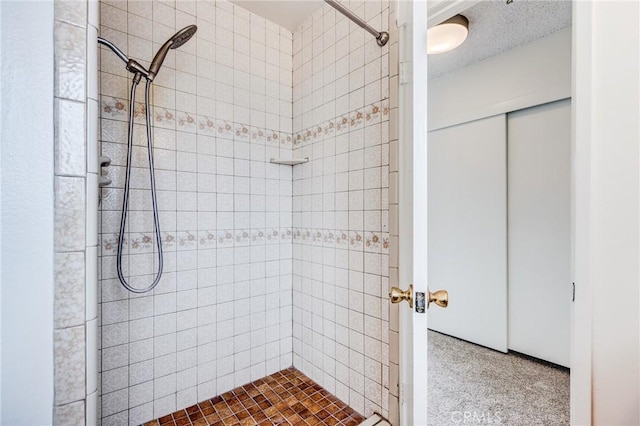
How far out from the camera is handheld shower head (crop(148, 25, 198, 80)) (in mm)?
1311

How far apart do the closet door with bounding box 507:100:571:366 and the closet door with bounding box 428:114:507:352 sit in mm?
75

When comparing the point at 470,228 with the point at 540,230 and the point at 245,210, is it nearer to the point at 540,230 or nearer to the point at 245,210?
the point at 540,230

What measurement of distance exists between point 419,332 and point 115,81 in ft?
5.62

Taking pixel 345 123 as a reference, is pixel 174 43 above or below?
above

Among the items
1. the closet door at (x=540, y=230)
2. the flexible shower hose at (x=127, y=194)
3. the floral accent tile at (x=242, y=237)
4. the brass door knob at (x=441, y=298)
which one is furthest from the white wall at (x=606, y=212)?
the flexible shower hose at (x=127, y=194)

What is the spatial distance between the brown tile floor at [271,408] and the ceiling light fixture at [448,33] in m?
2.27

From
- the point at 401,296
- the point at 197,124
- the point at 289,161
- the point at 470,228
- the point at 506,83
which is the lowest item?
the point at 401,296

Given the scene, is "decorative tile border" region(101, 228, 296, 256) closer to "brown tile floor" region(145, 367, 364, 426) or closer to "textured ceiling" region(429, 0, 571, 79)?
"brown tile floor" region(145, 367, 364, 426)

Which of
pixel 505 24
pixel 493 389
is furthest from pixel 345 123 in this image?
pixel 493 389

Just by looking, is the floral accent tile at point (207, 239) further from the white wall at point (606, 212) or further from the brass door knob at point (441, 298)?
the white wall at point (606, 212)
